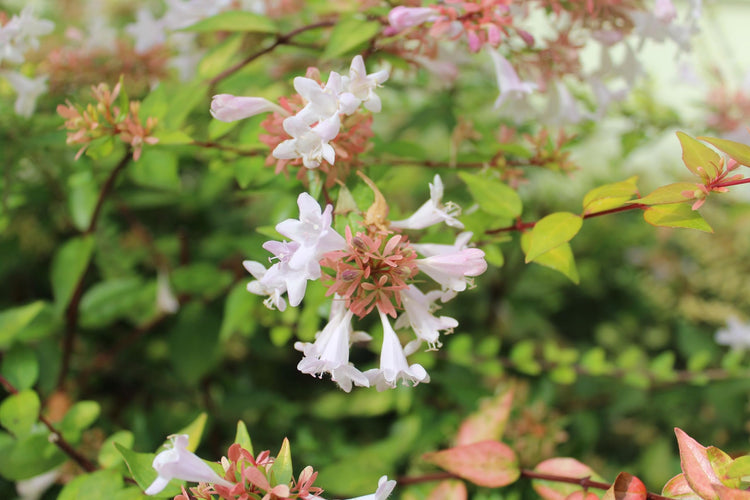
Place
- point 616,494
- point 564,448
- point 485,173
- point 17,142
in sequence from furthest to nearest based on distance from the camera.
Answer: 1. point 564,448
2. point 17,142
3. point 485,173
4. point 616,494

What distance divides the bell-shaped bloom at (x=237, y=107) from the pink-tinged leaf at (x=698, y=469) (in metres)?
0.46

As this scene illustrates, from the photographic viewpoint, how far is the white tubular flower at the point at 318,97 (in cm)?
50

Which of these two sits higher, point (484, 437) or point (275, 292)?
point (275, 292)

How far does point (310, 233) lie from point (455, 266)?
13 centimetres

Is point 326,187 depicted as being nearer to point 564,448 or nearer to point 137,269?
point 564,448

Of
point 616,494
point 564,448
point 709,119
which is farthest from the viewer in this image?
point 709,119

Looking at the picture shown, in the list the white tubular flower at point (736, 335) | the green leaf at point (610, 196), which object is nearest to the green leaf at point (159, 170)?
the green leaf at point (610, 196)

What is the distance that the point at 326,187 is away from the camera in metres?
0.57

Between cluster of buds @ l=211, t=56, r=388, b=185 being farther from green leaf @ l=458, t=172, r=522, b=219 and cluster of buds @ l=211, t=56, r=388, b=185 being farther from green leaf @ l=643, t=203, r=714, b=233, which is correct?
green leaf @ l=643, t=203, r=714, b=233

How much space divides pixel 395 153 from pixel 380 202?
0.79 ft

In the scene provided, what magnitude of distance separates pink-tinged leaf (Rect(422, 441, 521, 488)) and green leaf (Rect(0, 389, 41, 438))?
0.45 metres

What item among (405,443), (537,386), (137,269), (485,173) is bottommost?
(537,386)

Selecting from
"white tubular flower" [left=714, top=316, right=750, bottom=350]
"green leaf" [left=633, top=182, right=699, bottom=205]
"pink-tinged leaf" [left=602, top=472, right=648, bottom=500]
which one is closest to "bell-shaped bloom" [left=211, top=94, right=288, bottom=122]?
"green leaf" [left=633, top=182, right=699, bottom=205]

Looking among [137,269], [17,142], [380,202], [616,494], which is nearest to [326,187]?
[380,202]
